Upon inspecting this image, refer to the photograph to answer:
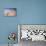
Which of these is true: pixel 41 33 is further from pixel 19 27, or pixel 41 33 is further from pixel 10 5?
pixel 10 5

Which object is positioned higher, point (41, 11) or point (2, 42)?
point (41, 11)

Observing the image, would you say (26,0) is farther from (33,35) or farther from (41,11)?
(33,35)

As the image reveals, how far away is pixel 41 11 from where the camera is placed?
10.3 ft

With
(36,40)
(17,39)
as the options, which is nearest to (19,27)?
(17,39)

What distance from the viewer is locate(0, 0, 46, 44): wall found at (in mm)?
3150

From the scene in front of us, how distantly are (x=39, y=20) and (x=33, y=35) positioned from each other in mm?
446

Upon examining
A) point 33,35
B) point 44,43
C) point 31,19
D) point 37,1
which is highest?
point 37,1

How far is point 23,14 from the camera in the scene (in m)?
3.16

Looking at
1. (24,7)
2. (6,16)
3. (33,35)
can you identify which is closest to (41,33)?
(33,35)

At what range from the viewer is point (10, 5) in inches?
124

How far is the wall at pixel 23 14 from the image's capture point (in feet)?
10.3

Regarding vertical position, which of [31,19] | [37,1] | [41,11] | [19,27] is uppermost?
[37,1]

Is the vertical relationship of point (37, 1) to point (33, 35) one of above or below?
above

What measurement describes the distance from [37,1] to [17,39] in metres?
1.15
